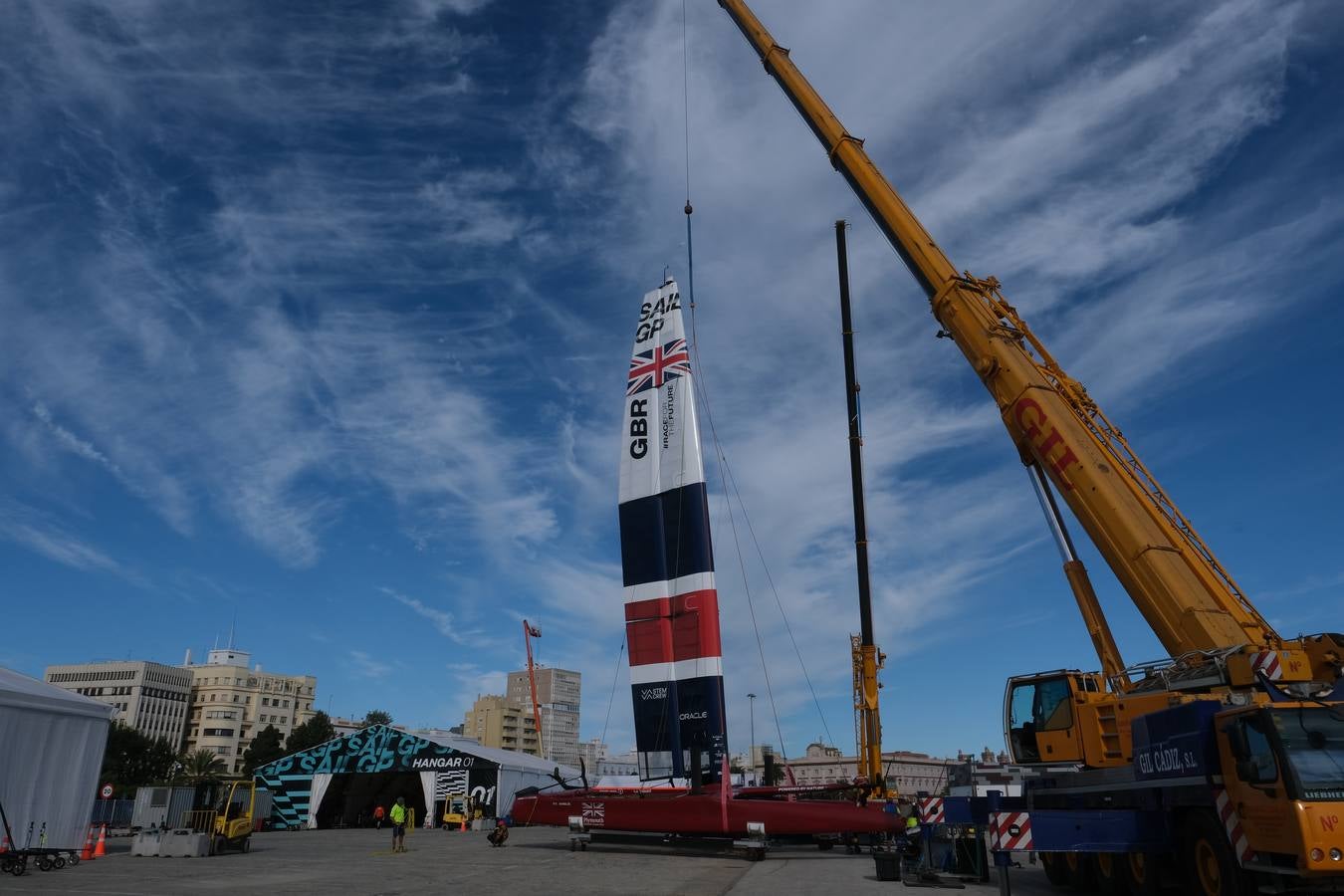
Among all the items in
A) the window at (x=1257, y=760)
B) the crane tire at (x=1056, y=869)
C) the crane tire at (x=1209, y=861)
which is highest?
the window at (x=1257, y=760)

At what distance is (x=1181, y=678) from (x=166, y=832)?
78.4 ft

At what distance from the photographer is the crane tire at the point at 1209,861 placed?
898 cm

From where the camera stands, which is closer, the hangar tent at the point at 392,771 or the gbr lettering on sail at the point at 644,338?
the gbr lettering on sail at the point at 644,338

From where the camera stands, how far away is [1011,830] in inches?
427

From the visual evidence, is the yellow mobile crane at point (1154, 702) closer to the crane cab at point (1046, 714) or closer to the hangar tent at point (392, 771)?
the crane cab at point (1046, 714)

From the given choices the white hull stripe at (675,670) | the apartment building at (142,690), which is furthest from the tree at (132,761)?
the white hull stripe at (675,670)

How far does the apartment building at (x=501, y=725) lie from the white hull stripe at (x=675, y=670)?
135060mm

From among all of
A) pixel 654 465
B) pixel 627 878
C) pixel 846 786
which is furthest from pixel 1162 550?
pixel 846 786

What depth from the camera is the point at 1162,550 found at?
39.8 feet

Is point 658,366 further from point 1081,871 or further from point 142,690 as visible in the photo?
point 142,690

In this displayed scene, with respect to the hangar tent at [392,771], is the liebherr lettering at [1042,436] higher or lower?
higher

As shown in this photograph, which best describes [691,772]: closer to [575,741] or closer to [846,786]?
[846,786]

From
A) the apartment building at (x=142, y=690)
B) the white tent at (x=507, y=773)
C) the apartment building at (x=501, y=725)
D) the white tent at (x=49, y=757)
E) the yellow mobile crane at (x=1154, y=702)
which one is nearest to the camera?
the yellow mobile crane at (x=1154, y=702)

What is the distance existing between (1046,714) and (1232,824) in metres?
4.48
